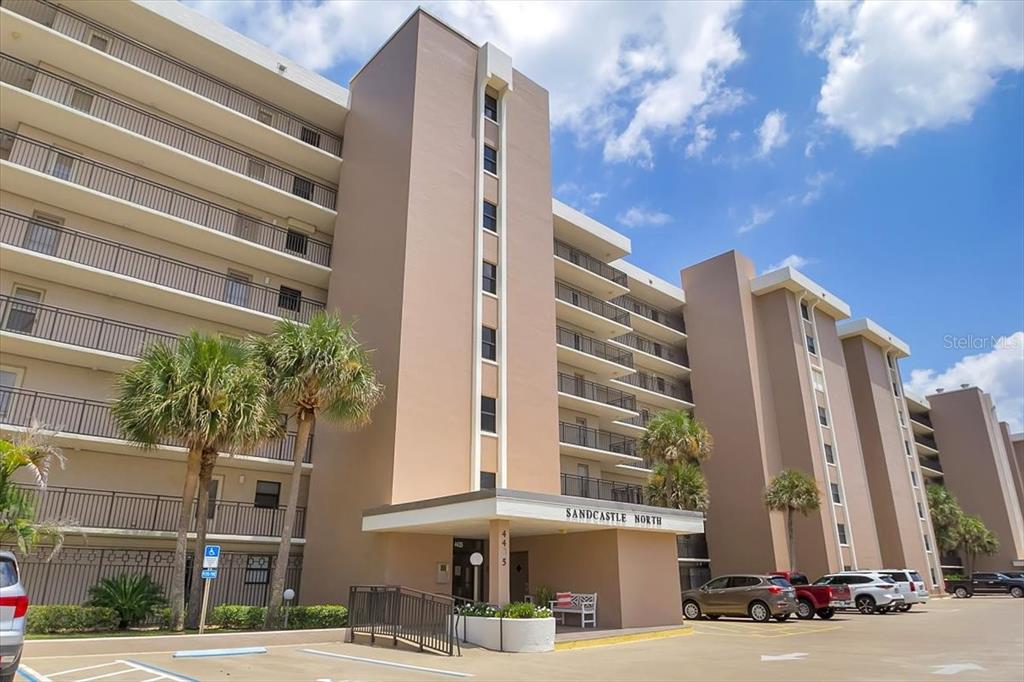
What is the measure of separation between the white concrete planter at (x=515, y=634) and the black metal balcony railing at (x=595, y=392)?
59.4 ft

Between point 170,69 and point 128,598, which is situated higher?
point 170,69

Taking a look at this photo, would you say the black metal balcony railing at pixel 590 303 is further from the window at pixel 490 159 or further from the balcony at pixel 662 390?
the window at pixel 490 159

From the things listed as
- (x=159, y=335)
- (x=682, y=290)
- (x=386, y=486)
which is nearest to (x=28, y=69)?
(x=159, y=335)

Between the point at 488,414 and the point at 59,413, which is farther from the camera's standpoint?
the point at 488,414

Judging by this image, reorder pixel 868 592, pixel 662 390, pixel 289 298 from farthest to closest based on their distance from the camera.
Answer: pixel 662 390, pixel 868 592, pixel 289 298

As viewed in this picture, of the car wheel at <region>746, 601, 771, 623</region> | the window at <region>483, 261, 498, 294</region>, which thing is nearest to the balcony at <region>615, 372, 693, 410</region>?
the window at <region>483, 261, 498, 294</region>

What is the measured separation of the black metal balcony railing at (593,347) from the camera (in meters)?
35.7

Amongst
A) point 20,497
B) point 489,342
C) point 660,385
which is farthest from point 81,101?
point 660,385

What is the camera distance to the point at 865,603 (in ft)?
97.1

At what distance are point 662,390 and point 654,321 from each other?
4565 millimetres

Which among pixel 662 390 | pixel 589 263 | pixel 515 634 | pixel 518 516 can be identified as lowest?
pixel 515 634

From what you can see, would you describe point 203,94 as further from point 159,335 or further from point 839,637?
point 839,637

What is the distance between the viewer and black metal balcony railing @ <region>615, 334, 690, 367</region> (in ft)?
136

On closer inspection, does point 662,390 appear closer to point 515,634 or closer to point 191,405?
point 515,634
